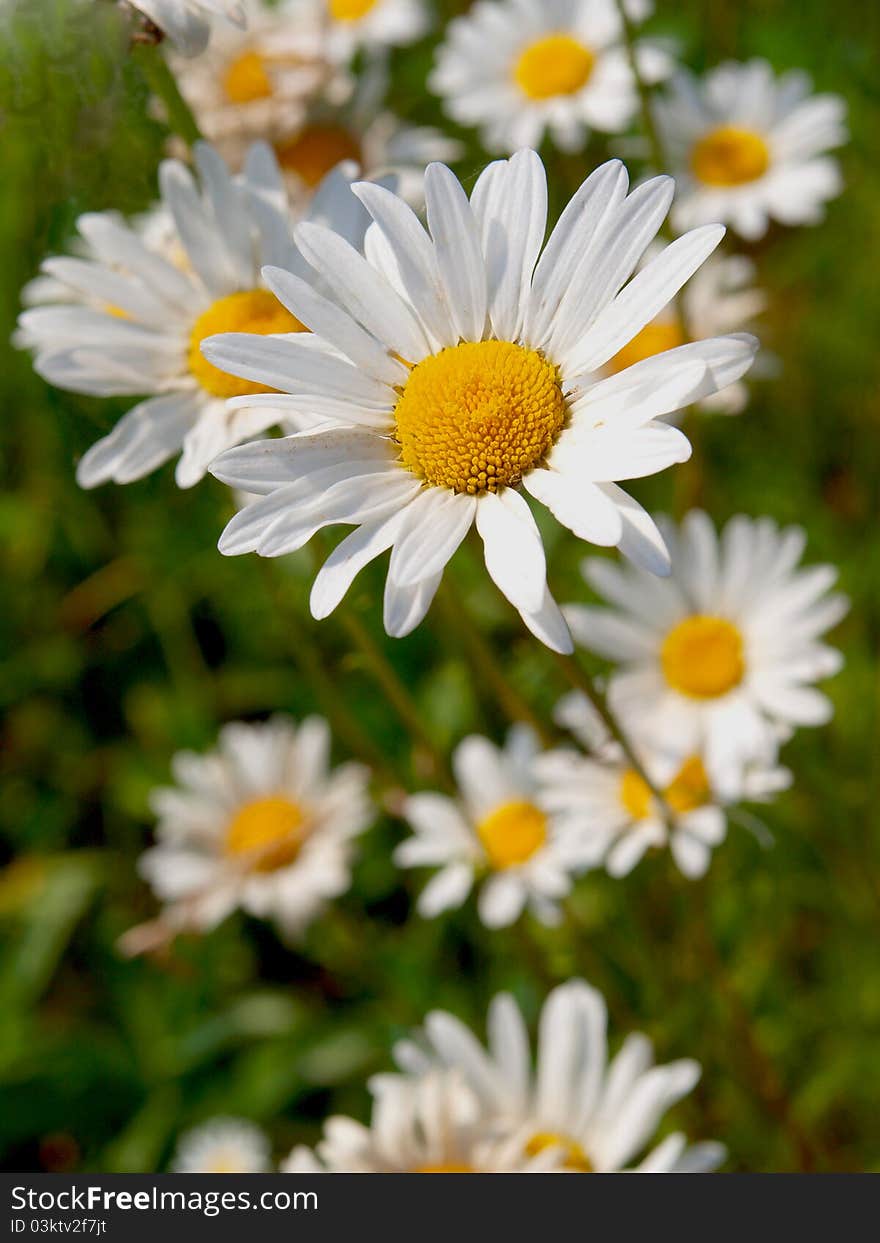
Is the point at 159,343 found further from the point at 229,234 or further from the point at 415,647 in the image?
the point at 415,647

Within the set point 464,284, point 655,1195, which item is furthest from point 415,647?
point 464,284

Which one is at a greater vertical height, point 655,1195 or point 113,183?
point 113,183

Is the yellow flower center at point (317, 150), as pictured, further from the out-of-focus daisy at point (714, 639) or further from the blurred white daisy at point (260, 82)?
the out-of-focus daisy at point (714, 639)

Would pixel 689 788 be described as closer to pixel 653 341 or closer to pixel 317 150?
pixel 653 341

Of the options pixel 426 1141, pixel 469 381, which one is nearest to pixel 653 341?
pixel 469 381

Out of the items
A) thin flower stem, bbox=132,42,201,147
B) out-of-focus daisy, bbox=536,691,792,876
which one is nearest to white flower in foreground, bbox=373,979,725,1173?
out-of-focus daisy, bbox=536,691,792,876

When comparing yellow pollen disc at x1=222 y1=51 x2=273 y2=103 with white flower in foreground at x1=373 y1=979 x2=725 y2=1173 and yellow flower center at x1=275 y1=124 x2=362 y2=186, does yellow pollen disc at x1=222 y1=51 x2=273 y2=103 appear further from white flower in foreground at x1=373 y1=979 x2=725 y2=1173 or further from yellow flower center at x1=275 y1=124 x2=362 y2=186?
white flower in foreground at x1=373 y1=979 x2=725 y2=1173

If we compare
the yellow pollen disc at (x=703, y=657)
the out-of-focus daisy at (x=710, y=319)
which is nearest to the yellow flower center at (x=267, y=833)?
the yellow pollen disc at (x=703, y=657)
